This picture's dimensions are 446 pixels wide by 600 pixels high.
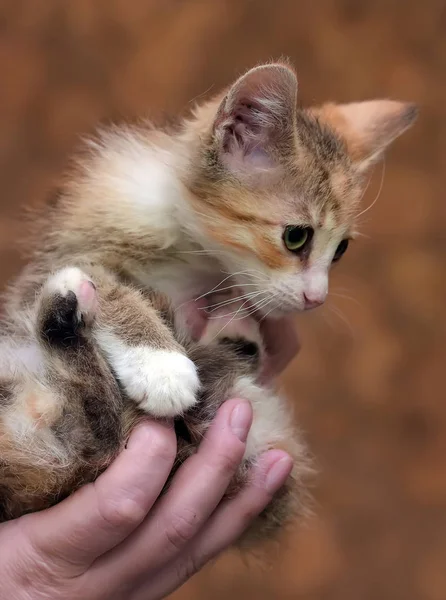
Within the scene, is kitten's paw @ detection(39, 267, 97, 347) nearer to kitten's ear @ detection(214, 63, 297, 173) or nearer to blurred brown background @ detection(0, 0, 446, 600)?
kitten's ear @ detection(214, 63, 297, 173)

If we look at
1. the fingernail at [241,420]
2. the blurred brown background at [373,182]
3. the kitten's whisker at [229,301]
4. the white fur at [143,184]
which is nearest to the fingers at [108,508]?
the fingernail at [241,420]

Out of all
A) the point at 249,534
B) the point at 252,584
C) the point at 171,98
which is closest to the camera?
the point at 249,534

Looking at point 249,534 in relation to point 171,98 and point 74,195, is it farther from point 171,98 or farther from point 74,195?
point 171,98

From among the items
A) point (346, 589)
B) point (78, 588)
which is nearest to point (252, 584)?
point (346, 589)

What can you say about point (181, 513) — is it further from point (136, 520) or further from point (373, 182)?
point (373, 182)

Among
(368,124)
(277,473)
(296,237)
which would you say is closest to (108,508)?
(277,473)

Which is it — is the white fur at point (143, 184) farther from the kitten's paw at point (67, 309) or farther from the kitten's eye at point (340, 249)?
the kitten's eye at point (340, 249)
